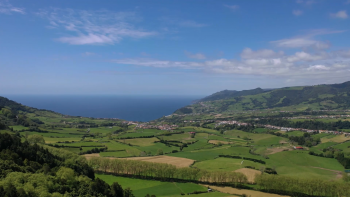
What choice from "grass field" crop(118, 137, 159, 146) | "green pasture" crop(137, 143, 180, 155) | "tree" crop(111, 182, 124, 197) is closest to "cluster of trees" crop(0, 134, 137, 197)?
"tree" crop(111, 182, 124, 197)

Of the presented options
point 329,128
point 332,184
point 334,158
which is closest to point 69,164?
point 332,184

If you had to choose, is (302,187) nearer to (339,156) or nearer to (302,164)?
(302,164)

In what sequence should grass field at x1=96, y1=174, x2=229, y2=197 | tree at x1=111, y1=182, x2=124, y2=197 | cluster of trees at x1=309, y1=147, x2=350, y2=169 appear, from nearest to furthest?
tree at x1=111, y1=182, x2=124, y2=197 < grass field at x1=96, y1=174, x2=229, y2=197 < cluster of trees at x1=309, y1=147, x2=350, y2=169

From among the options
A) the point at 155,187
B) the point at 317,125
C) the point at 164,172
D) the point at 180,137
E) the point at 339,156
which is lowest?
the point at 339,156

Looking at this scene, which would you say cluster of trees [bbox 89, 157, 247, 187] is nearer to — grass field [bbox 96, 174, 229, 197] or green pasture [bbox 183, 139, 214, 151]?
grass field [bbox 96, 174, 229, 197]

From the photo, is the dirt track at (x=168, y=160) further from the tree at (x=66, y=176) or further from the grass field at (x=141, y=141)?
the tree at (x=66, y=176)

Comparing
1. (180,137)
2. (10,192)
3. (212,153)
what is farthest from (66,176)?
(180,137)
